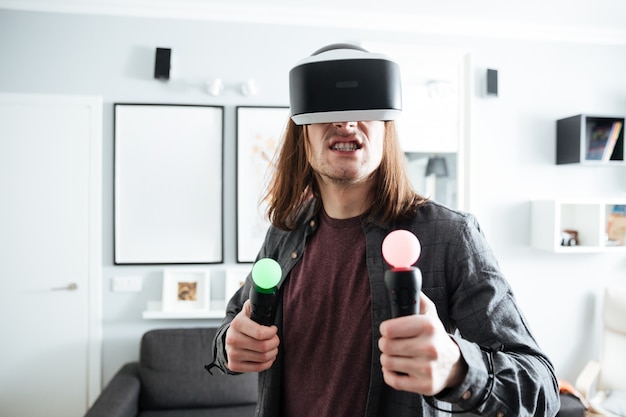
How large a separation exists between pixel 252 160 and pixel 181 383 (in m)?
1.39

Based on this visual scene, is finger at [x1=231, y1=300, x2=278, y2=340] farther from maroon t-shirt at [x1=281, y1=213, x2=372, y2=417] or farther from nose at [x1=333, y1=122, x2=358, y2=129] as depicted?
nose at [x1=333, y1=122, x2=358, y2=129]

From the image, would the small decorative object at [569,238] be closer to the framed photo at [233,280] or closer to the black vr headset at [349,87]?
the framed photo at [233,280]

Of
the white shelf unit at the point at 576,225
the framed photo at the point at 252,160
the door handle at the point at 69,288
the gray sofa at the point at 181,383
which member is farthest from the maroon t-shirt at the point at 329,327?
the white shelf unit at the point at 576,225

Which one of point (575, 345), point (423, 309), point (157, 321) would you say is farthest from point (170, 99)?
point (575, 345)

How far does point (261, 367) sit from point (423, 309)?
33cm

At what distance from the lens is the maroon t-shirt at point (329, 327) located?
882 mm

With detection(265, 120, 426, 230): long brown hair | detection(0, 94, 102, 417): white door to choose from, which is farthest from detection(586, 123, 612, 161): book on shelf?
detection(0, 94, 102, 417): white door

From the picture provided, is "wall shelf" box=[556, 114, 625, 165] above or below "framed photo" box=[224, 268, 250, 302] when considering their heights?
above

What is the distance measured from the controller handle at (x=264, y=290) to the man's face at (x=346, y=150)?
10.3 inches

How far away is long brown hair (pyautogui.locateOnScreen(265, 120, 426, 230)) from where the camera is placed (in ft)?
3.13

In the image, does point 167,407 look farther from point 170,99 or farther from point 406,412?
point 406,412

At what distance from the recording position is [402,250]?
58 cm

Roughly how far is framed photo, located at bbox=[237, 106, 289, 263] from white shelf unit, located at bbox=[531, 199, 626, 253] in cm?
179

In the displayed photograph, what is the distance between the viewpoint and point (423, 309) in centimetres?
62
